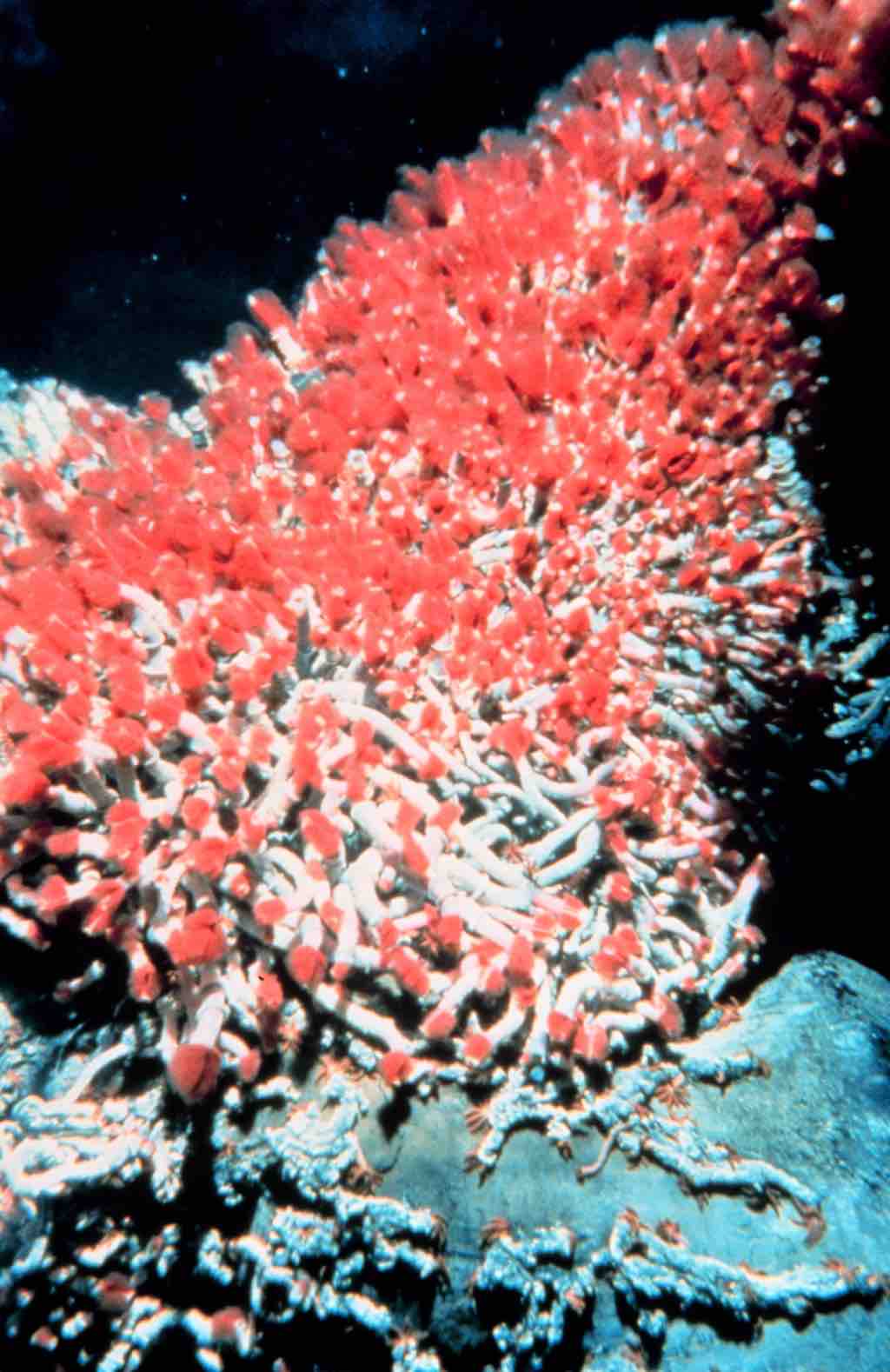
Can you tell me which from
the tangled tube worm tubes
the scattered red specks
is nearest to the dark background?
the tangled tube worm tubes

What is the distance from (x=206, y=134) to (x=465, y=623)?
629 centimetres

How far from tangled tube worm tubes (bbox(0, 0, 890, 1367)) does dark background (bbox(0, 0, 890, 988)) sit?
2.80m

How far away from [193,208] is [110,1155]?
24.9 ft

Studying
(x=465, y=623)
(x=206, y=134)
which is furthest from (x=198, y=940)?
(x=206, y=134)

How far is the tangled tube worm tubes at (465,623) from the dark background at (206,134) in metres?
2.80

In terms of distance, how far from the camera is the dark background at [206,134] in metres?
6.11

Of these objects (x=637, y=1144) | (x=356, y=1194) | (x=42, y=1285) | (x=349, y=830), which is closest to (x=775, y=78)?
(x=349, y=830)

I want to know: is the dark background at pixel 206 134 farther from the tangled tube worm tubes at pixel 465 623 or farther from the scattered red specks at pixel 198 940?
the scattered red specks at pixel 198 940

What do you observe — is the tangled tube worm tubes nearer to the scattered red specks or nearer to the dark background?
the scattered red specks

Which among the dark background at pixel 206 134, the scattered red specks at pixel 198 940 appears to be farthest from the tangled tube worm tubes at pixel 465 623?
the dark background at pixel 206 134

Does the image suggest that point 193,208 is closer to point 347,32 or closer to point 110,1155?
point 347,32

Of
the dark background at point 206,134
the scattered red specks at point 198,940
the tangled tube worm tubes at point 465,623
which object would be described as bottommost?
the scattered red specks at point 198,940

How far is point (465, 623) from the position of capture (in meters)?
3.02

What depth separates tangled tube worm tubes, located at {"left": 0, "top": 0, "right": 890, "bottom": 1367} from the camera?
257cm
